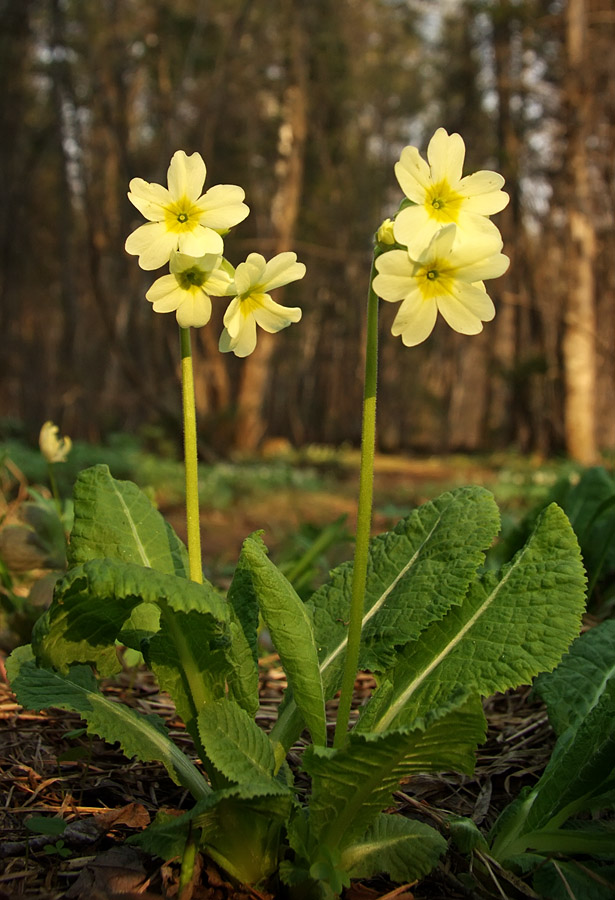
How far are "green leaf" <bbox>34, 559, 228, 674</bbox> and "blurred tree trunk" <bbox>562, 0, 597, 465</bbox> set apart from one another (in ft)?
37.0

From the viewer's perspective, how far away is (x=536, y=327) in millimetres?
14672

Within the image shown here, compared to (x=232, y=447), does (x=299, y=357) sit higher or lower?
higher

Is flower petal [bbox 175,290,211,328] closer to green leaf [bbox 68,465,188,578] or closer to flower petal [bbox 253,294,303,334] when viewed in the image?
flower petal [bbox 253,294,303,334]

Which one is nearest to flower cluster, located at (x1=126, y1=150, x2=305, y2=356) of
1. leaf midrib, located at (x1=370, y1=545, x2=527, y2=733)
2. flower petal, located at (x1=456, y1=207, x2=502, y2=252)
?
flower petal, located at (x1=456, y1=207, x2=502, y2=252)

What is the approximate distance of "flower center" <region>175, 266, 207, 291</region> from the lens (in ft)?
4.76

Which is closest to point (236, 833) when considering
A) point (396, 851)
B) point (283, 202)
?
point (396, 851)

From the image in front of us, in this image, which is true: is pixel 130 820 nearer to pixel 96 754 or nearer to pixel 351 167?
pixel 96 754

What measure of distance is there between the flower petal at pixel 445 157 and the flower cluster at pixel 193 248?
28cm

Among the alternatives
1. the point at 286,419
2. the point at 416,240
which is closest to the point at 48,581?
the point at 416,240

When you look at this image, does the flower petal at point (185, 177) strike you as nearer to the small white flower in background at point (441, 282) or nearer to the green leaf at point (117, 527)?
the small white flower in background at point (441, 282)

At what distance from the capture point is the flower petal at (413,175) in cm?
129

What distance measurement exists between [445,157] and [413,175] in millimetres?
67

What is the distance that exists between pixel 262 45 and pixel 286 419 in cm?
1102

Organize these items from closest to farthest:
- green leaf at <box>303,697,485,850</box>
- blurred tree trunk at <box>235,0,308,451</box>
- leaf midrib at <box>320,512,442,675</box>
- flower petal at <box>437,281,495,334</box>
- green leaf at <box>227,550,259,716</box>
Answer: green leaf at <box>303,697,485,850</box>, flower petal at <box>437,281,495,334</box>, green leaf at <box>227,550,259,716</box>, leaf midrib at <box>320,512,442,675</box>, blurred tree trunk at <box>235,0,308,451</box>
